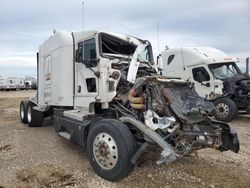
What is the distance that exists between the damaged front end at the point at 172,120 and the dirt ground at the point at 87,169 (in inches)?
20.3

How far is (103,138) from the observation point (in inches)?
200

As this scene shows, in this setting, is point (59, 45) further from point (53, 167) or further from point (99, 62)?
point (53, 167)

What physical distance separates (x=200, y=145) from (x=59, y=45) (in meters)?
4.42

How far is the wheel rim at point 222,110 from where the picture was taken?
11.1 metres

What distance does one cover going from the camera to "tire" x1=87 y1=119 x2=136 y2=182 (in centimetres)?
470

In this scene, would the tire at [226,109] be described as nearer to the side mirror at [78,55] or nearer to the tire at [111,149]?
the side mirror at [78,55]

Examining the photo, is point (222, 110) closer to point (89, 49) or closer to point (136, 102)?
point (89, 49)

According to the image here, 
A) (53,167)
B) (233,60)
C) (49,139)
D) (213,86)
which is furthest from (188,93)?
(233,60)

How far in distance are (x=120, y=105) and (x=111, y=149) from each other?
1.24m

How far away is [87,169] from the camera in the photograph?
553 cm

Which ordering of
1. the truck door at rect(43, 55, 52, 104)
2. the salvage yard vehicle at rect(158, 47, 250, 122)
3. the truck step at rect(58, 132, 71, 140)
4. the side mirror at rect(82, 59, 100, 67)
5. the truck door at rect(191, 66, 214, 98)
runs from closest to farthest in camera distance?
1. the side mirror at rect(82, 59, 100, 67)
2. the truck step at rect(58, 132, 71, 140)
3. the truck door at rect(43, 55, 52, 104)
4. the salvage yard vehicle at rect(158, 47, 250, 122)
5. the truck door at rect(191, 66, 214, 98)

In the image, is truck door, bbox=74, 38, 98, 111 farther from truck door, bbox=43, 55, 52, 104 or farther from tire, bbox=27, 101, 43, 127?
tire, bbox=27, 101, 43, 127

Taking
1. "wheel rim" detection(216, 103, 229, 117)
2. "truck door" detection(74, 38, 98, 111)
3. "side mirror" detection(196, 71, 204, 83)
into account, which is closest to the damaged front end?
"truck door" detection(74, 38, 98, 111)

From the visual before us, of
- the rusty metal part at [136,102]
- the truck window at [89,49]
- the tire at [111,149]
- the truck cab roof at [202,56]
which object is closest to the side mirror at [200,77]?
the truck cab roof at [202,56]
